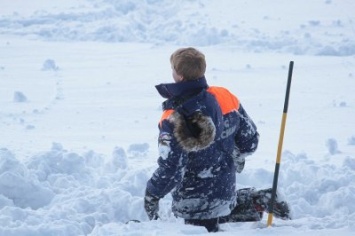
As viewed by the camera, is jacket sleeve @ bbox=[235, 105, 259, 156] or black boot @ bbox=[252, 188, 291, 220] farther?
black boot @ bbox=[252, 188, 291, 220]

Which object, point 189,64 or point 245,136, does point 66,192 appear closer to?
point 245,136

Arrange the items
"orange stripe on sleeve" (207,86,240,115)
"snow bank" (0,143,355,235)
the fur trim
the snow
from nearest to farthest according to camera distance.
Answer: the fur trim → "orange stripe on sleeve" (207,86,240,115) → "snow bank" (0,143,355,235) → the snow

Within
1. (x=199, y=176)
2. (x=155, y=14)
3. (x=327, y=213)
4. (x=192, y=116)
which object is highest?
(x=155, y=14)

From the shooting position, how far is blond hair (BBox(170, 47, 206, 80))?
10.5 feet

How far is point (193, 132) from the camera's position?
10.5 feet

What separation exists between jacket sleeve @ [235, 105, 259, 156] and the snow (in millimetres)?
495

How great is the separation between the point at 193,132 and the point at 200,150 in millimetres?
191

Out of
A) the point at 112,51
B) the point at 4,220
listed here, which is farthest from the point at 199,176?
the point at 112,51

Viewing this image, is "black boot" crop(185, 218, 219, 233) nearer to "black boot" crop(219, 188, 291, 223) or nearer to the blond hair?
"black boot" crop(219, 188, 291, 223)

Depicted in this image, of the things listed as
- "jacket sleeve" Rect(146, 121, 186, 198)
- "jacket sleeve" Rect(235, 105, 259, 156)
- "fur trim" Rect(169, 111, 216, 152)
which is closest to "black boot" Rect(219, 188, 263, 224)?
"jacket sleeve" Rect(235, 105, 259, 156)

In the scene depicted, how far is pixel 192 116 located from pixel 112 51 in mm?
9314

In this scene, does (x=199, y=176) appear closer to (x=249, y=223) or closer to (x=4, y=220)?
(x=249, y=223)

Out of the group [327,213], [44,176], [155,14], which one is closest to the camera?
[327,213]

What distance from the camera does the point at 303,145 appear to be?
6.47 meters
